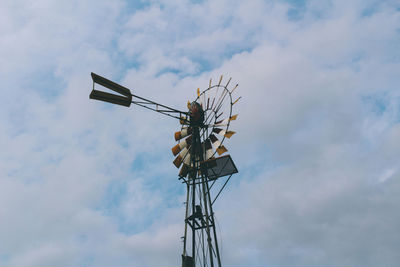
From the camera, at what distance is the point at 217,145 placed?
18.5 meters

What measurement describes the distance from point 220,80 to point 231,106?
200 cm

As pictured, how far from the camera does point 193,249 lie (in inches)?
666

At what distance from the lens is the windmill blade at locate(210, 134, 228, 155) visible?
18219mm

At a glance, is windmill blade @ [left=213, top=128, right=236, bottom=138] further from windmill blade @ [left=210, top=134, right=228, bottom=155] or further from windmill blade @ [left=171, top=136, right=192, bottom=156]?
windmill blade @ [left=171, top=136, right=192, bottom=156]

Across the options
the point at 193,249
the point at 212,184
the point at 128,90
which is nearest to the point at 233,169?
the point at 212,184

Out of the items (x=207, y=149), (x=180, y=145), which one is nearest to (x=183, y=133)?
(x=180, y=145)

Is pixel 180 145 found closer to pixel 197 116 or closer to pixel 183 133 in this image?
pixel 183 133

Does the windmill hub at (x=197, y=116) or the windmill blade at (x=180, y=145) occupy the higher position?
the windmill hub at (x=197, y=116)

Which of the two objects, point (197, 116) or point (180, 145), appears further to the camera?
point (180, 145)

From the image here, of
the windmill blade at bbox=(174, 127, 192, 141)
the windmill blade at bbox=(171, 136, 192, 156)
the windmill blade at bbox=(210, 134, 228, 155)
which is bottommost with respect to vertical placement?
the windmill blade at bbox=(210, 134, 228, 155)

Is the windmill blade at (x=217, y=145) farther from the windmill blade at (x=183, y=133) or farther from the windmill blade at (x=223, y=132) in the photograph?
the windmill blade at (x=183, y=133)

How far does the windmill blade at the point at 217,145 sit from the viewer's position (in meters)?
18.2

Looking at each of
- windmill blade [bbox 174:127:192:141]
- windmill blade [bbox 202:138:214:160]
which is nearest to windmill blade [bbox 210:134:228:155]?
windmill blade [bbox 202:138:214:160]

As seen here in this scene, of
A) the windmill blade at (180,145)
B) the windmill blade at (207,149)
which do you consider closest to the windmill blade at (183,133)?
the windmill blade at (180,145)
